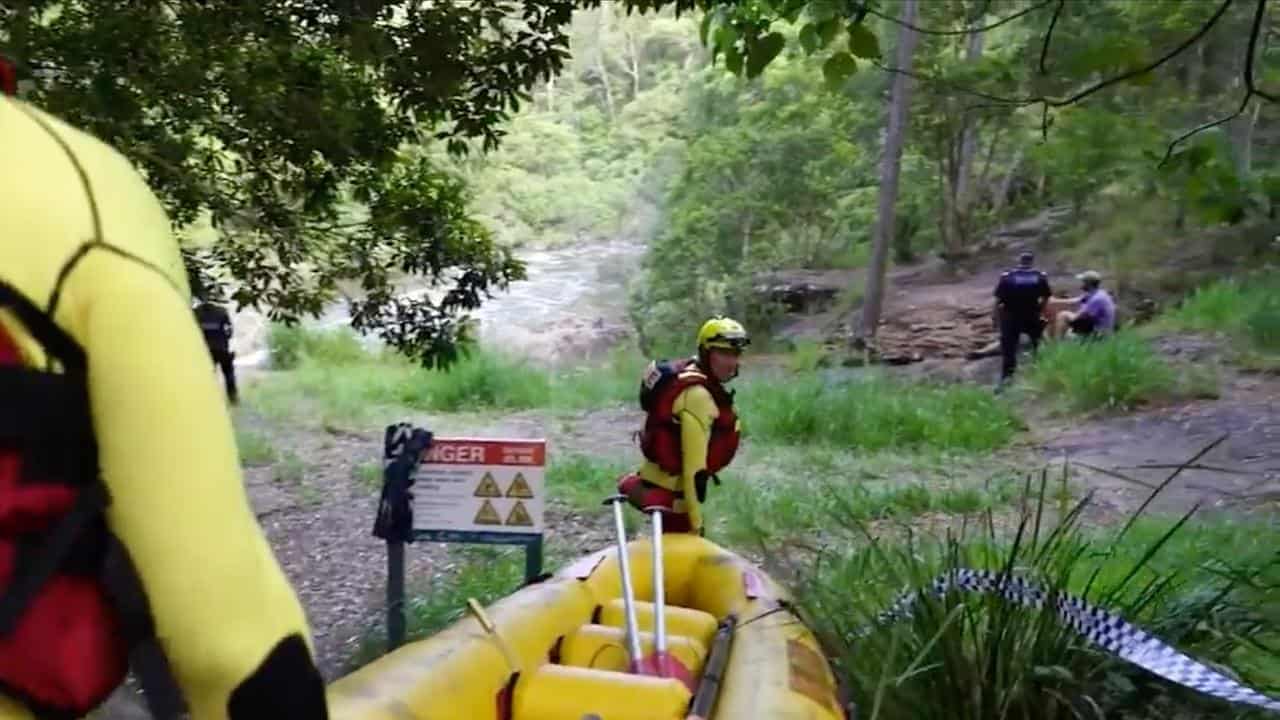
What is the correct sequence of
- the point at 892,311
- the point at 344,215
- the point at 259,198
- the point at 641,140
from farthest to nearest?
the point at 641,140 → the point at 892,311 → the point at 344,215 → the point at 259,198

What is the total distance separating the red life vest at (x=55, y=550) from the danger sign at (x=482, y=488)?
305cm

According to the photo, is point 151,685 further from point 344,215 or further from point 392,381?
point 392,381

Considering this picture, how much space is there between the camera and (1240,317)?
13.3 meters

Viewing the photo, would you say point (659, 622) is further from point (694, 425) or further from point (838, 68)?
point (838, 68)

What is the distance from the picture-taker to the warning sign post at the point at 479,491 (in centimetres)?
419

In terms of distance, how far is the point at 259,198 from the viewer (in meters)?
5.12

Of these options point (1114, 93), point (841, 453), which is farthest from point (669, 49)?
point (841, 453)

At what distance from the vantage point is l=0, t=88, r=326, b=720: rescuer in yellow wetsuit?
1.12 metres

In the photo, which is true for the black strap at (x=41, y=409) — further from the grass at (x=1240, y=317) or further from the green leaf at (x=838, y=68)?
the grass at (x=1240, y=317)

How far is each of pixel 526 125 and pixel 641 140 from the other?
2222 mm

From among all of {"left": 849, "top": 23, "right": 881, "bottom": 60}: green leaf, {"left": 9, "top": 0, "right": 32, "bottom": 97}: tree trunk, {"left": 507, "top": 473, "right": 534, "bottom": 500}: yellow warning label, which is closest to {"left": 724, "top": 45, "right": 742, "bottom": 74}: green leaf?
{"left": 849, "top": 23, "right": 881, "bottom": 60}: green leaf

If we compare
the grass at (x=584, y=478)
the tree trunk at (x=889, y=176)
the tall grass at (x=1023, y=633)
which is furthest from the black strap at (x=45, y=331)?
the tree trunk at (x=889, y=176)

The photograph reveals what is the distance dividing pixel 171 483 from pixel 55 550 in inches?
4.3

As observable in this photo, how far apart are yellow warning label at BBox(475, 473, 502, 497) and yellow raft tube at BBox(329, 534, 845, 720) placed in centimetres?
34
